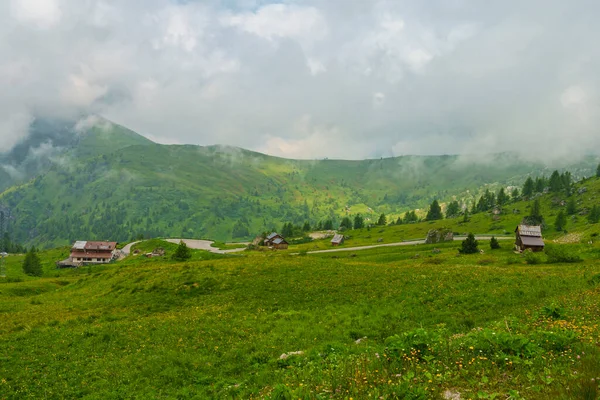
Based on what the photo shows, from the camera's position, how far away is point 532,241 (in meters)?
90.6

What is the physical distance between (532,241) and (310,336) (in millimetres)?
90674

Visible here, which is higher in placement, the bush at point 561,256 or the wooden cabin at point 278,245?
the bush at point 561,256

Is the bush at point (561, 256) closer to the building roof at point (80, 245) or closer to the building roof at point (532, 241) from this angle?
the building roof at point (532, 241)

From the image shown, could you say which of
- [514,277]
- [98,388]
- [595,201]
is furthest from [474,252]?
[595,201]

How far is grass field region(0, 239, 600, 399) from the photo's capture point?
36.8 feet

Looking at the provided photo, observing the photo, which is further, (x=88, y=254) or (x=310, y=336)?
(x=88, y=254)

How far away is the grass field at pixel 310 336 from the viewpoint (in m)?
11.2

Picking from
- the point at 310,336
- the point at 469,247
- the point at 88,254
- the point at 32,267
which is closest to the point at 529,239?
the point at 469,247

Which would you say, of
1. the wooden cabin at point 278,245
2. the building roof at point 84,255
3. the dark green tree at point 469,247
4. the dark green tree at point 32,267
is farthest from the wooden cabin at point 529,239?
the building roof at point 84,255

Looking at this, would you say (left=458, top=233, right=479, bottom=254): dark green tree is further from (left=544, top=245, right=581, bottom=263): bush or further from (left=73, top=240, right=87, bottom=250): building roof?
(left=73, top=240, right=87, bottom=250): building roof

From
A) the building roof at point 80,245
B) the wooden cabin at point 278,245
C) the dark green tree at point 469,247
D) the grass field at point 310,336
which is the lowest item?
the wooden cabin at point 278,245

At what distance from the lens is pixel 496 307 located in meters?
26.0

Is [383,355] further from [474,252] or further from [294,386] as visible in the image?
[474,252]

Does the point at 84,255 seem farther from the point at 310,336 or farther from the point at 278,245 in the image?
the point at 310,336
